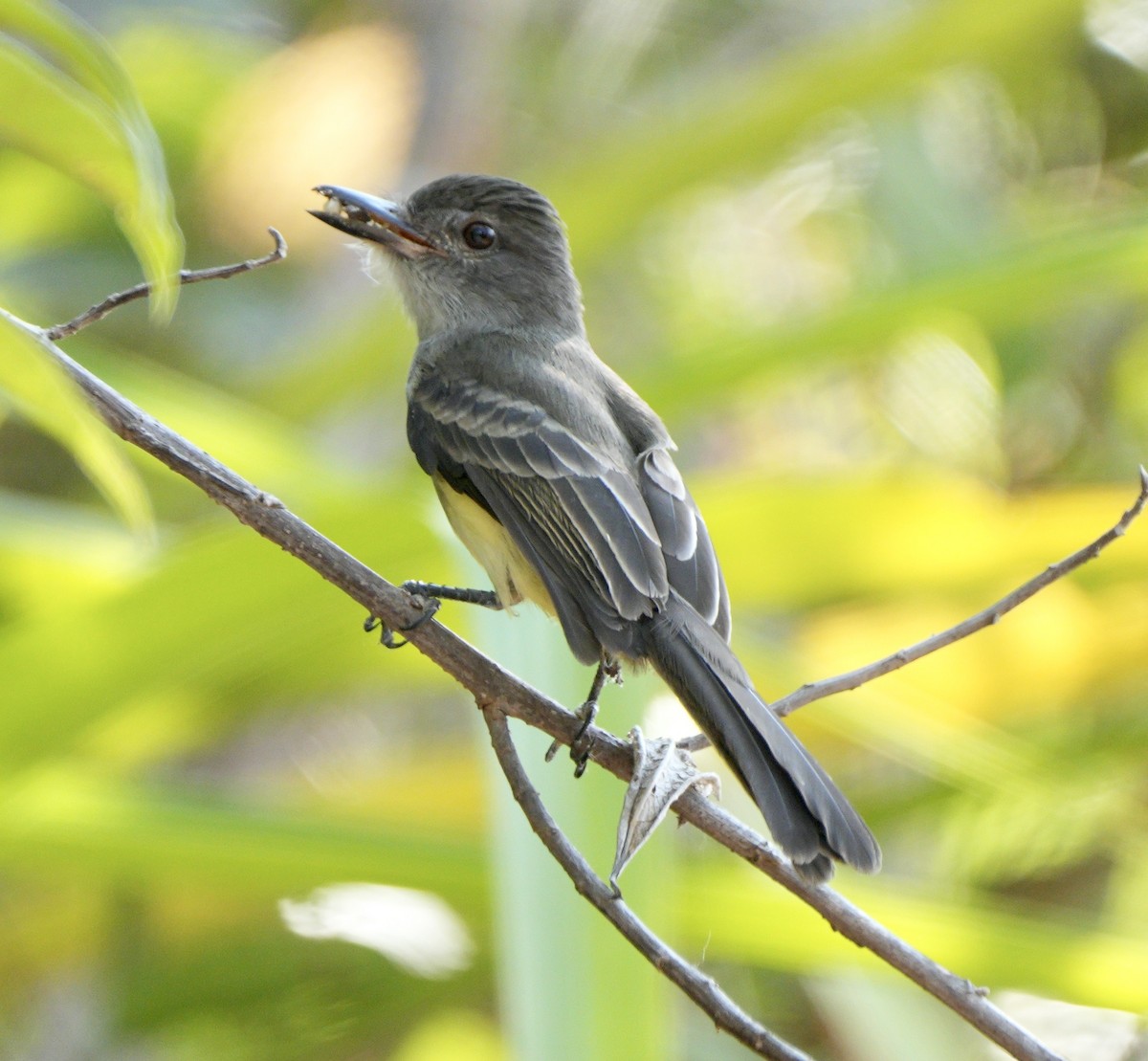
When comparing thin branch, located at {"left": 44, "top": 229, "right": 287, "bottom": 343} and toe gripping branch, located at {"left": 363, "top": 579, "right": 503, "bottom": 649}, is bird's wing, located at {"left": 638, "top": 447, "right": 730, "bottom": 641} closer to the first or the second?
toe gripping branch, located at {"left": 363, "top": 579, "right": 503, "bottom": 649}

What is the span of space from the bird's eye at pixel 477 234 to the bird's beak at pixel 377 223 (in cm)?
8

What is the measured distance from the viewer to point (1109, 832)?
3.54 m

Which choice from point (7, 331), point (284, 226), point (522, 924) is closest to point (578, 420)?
point (522, 924)

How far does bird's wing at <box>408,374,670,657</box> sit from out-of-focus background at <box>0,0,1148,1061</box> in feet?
0.41

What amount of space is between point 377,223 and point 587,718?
4.05 ft

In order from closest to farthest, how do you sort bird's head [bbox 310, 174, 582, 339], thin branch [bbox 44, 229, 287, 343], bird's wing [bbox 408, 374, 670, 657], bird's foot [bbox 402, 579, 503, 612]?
thin branch [bbox 44, 229, 287, 343], bird's wing [bbox 408, 374, 670, 657], bird's foot [bbox 402, 579, 503, 612], bird's head [bbox 310, 174, 582, 339]

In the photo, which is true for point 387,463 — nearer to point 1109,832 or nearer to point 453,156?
point 453,156

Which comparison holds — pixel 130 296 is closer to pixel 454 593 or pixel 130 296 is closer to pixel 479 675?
pixel 479 675

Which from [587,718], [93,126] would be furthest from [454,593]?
[93,126]

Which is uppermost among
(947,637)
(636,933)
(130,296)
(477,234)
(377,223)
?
(477,234)

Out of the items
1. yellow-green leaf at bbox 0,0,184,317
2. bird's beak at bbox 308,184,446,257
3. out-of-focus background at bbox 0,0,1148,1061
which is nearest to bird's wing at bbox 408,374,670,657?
out-of-focus background at bbox 0,0,1148,1061

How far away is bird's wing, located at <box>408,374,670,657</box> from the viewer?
2148 mm

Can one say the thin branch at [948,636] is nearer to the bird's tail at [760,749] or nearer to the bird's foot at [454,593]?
the bird's tail at [760,749]

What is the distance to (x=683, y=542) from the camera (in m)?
2.31
